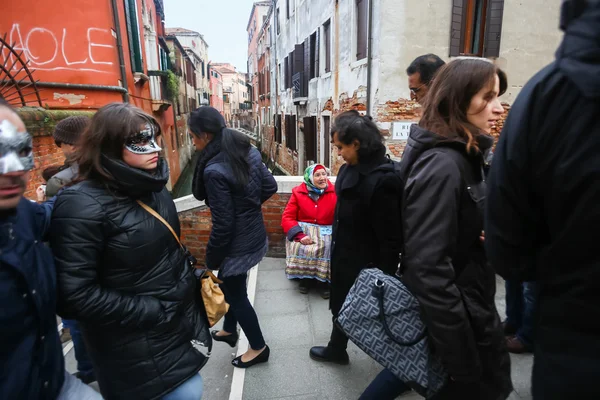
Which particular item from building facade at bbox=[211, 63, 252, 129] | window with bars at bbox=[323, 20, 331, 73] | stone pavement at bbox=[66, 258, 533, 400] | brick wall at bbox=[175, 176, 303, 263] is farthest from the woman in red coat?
building facade at bbox=[211, 63, 252, 129]

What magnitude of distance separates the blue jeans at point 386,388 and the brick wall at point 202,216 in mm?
2598

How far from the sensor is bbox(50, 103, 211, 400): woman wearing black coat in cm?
126

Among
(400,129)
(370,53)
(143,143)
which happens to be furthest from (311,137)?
(143,143)

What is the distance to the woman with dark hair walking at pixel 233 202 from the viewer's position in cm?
Result: 212

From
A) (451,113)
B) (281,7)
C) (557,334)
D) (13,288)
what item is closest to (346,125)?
(451,113)

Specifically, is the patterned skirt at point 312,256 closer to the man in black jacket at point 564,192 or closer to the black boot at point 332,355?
the black boot at point 332,355

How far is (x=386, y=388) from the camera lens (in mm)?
1625

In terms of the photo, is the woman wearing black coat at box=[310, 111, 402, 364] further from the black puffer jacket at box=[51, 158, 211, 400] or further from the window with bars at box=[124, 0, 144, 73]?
the window with bars at box=[124, 0, 144, 73]

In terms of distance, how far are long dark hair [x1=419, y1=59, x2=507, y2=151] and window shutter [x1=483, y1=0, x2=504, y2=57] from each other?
22.3 ft

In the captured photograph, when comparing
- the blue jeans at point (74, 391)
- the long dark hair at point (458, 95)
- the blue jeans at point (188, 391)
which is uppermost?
the long dark hair at point (458, 95)

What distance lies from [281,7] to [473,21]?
13.7m

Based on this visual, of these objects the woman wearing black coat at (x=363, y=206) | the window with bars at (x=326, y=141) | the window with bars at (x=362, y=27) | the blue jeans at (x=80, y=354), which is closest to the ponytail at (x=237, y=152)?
the woman wearing black coat at (x=363, y=206)

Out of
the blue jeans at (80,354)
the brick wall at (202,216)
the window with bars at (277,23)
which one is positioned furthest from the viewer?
the window with bars at (277,23)

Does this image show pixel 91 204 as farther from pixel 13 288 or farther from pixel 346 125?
pixel 346 125
